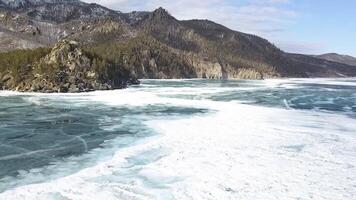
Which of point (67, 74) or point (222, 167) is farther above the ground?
point (67, 74)

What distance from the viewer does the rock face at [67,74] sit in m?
84.6

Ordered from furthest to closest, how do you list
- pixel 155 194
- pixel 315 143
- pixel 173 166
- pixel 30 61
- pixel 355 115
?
pixel 30 61, pixel 355 115, pixel 315 143, pixel 173 166, pixel 155 194

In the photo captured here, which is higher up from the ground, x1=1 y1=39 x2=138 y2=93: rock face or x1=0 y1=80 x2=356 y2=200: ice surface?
x1=1 y1=39 x2=138 y2=93: rock face

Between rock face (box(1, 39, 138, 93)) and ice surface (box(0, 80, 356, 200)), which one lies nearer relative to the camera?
ice surface (box(0, 80, 356, 200))

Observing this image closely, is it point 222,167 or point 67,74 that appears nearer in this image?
point 222,167

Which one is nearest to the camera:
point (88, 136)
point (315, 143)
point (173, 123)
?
point (315, 143)

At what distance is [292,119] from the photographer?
46312 mm

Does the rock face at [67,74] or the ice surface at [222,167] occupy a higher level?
the rock face at [67,74]

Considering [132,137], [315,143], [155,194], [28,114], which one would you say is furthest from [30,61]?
[155,194]

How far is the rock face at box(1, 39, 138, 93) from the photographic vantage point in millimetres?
84562

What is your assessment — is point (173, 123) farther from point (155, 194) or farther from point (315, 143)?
point (155, 194)

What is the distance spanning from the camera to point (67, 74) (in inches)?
3580

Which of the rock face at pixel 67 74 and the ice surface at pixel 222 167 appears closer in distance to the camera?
the ice surface at pixel 222 167

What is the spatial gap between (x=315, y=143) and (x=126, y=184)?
615 inches
